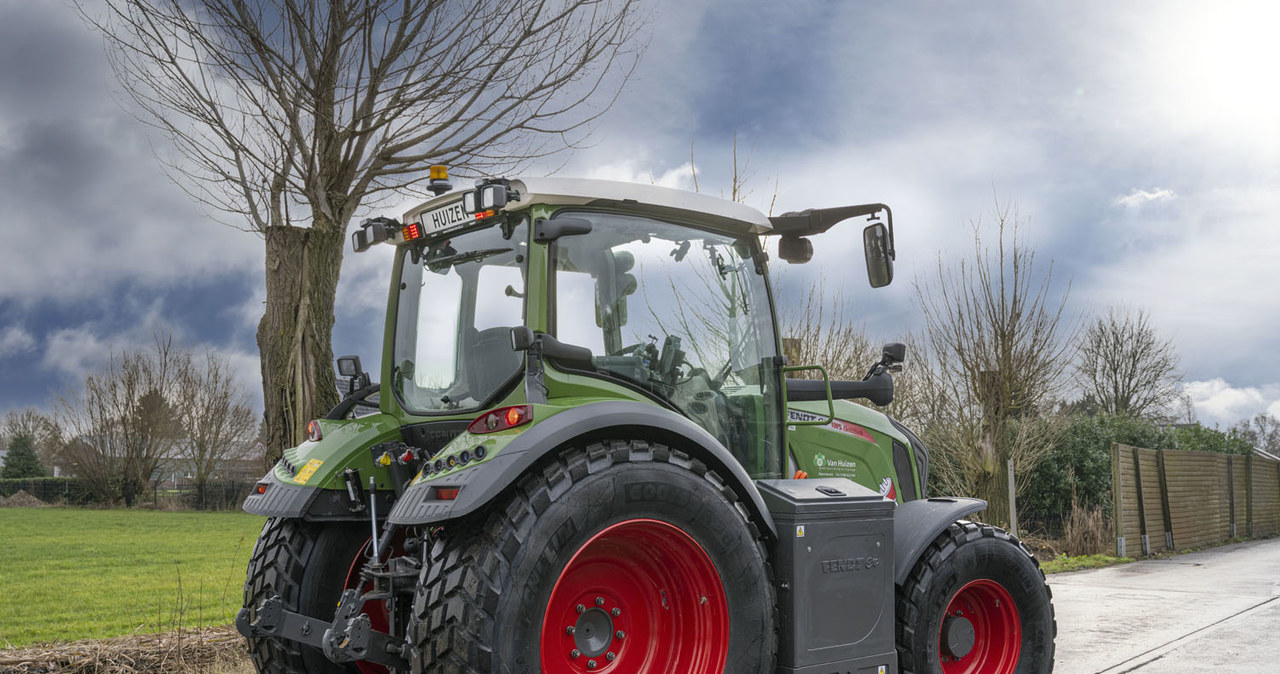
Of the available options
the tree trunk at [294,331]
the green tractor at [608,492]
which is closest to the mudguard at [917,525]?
the green tractor at [608,492]

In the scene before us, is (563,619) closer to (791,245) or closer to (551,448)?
(551,448)

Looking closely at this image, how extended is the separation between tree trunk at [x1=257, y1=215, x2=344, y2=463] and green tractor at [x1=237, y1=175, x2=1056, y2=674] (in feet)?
5.50

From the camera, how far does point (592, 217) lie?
3.89m

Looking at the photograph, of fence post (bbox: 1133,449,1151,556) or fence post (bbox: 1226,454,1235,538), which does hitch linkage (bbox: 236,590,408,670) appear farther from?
fence post (bbox: 1226,454,1235,538)

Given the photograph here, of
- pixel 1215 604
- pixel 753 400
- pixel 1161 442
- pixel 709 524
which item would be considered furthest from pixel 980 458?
pixel 709 524

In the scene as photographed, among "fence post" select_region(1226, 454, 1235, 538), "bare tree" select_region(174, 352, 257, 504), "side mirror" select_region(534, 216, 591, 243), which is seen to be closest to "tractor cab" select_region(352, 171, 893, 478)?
"side mirror" select_region(534, 216, 591, 243)

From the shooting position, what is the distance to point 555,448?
3260 millimetres

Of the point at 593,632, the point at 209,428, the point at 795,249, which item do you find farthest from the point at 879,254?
the point at 209,428

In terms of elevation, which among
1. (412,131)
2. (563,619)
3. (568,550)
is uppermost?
(412,131)

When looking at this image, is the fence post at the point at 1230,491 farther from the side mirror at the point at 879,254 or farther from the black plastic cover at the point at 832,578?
the black plastic cover at the point at 832,578

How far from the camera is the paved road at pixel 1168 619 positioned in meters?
6.09

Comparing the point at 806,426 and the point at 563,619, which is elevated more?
the point at 806,426

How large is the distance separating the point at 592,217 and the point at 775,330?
105 centimetres

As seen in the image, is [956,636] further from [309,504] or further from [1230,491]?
[1230,491]
